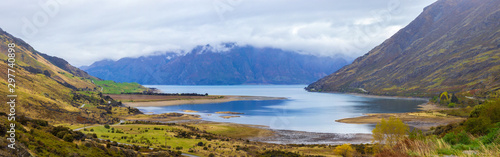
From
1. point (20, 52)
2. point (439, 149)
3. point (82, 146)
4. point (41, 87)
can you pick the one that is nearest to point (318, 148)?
point (82, 146)

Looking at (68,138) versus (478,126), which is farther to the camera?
(68,138)

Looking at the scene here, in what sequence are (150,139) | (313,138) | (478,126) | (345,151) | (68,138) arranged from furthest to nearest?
(313,138) → (150,139) → (345,151) → (68,138) → (478,126)

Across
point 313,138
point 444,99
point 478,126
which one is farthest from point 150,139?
point 444,99

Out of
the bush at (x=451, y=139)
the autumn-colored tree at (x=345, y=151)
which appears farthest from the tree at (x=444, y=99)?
the bush at (x=451, y=139)

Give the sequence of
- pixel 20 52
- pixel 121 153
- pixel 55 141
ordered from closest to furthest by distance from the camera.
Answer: pixel 55 141 → pixel 121 153 → pixel 20 52

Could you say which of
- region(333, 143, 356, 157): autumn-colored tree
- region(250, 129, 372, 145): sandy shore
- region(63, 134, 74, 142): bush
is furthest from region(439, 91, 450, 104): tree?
region(63, 134, 74, 142): bush

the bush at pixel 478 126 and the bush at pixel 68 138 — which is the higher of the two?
the bush at pixel 478 126

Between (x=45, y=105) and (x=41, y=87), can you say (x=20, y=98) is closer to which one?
(x=45, y=105)

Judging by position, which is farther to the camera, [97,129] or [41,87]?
[41,87]

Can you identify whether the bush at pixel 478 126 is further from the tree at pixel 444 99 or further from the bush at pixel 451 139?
the tree at pixel 444 99

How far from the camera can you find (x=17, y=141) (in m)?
Result: 21.9

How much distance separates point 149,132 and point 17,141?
38821 mm

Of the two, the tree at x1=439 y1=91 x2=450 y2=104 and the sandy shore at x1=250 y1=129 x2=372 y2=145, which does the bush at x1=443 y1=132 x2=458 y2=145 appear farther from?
the tree at x1=439 y1=91 x2=450 y2=104

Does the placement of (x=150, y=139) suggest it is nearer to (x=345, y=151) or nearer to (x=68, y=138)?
(x=68, y=138)
